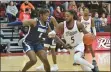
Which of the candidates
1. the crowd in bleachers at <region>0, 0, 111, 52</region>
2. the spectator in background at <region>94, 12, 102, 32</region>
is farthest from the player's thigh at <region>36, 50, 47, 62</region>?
the spectator in background at <region>94, 12, 102, 32</region>

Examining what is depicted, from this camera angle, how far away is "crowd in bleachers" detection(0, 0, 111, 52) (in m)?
15.1

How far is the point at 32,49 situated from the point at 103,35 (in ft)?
28.8

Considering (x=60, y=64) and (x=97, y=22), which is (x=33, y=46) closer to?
(x=60, y=64)

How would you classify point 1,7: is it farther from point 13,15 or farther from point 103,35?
point 103,35

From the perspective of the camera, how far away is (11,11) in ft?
49.9

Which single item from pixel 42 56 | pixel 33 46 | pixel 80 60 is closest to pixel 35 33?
pixel 33 46

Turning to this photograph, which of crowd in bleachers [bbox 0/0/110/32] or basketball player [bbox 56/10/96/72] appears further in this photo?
crowd in bleachers [bbox 0/0/110/32]

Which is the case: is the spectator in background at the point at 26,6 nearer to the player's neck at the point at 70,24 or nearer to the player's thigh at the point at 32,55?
the player's neck at the point at 70,24

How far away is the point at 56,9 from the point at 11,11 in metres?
2.18

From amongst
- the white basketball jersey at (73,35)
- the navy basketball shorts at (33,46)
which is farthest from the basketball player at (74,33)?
the navy basketball shorts at (33,46)

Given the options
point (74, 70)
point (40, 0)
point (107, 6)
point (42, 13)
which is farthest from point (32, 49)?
point (107, 6)

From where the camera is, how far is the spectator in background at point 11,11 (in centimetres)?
1512

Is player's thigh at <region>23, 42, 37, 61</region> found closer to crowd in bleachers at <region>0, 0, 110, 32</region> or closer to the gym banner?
crowd in bleachers at <region>0, 0, 110, 32</region>

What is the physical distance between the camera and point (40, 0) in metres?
17.2
